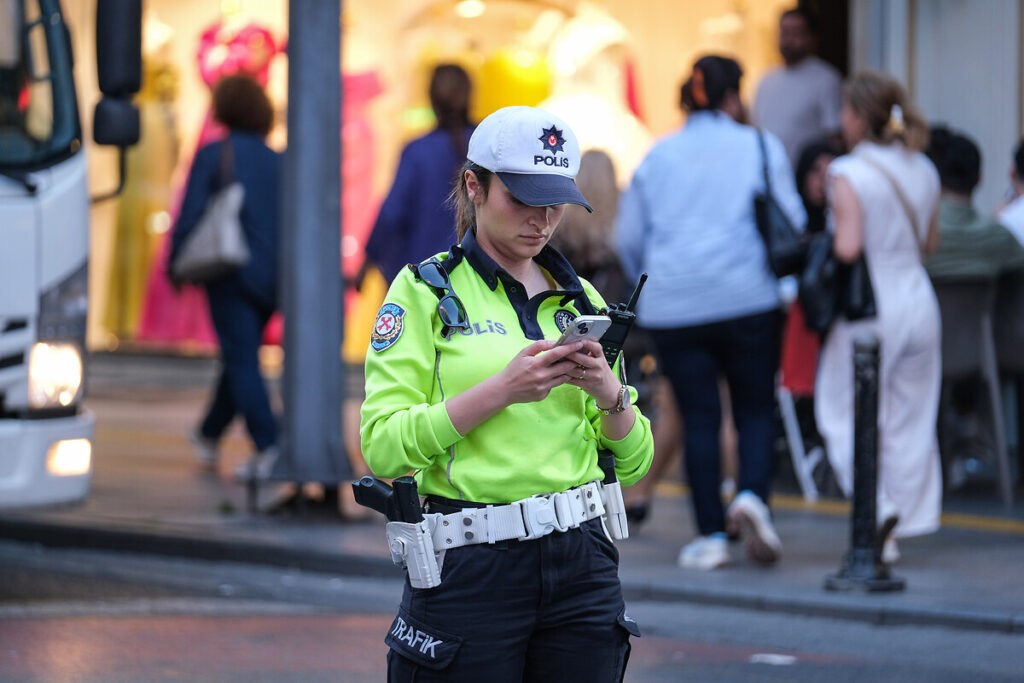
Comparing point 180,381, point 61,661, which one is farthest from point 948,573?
point 180,381

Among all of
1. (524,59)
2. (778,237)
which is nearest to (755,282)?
→ (778,237)

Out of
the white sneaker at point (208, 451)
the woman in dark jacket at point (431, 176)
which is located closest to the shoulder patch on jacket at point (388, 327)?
the woman in dark jacket at point (431, 176)

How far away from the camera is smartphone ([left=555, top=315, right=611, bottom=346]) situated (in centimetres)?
297

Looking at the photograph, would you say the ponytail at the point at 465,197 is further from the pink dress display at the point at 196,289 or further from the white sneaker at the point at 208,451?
the pink dress display at the point at 196,289

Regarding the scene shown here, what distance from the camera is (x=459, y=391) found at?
3158 millimetres

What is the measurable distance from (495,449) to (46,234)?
13.6 feet

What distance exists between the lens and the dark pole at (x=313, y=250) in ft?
27.6

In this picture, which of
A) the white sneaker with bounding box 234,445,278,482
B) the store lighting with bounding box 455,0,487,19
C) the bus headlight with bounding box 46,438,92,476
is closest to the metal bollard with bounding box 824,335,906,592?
the bus headlight with bounding box 46,438,92,476

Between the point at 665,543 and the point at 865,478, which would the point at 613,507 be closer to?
the point at 865,478

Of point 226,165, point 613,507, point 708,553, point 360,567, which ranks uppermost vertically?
point 613,507

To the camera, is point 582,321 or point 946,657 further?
point 946,657

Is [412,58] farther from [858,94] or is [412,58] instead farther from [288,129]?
[858,94]

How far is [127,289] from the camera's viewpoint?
16125 millimetres

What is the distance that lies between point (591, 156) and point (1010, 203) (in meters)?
2.86
